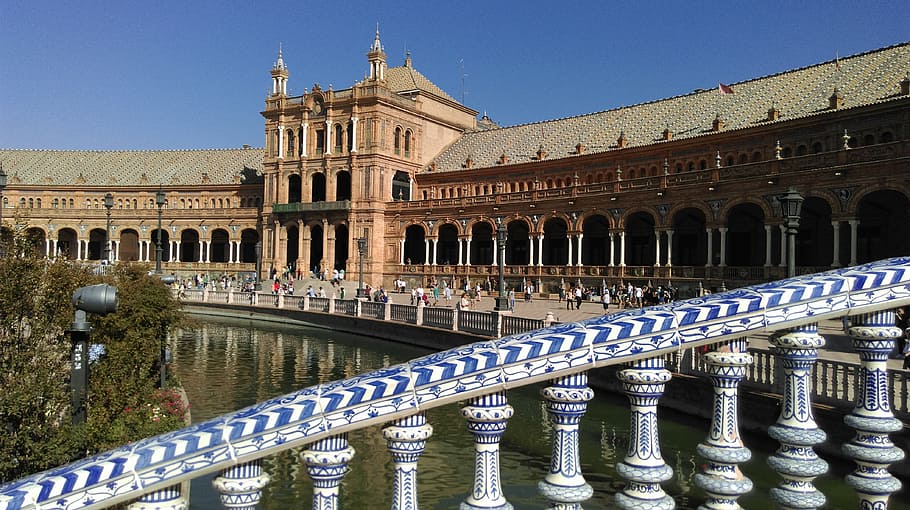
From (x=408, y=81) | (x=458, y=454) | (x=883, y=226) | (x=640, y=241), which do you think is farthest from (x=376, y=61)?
(x=458, y=454)

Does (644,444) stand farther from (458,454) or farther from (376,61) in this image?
(376,61)

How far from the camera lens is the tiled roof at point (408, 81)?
6581 cm

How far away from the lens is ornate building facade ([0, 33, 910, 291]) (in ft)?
112

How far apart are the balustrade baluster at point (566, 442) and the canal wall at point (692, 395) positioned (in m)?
1.64

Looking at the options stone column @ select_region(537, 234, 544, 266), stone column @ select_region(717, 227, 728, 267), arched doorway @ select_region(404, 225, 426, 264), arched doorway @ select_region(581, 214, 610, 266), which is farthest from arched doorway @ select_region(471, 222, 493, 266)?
stone column @ select_region(717, 227, 728, 267)

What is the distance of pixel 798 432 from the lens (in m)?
2.54

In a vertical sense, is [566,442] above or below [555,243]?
below

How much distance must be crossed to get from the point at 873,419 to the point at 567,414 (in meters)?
1.15

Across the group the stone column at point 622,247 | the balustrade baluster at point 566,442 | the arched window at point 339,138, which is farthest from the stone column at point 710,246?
the balustrade baluster at point 566,442

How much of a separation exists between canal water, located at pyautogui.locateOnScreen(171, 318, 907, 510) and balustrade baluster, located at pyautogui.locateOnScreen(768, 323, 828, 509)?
7.56 ft

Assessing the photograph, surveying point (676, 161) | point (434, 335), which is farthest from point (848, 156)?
point (434, 335)

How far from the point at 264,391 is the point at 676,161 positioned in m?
33.2

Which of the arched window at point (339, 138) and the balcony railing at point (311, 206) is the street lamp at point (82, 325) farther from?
the arched window at point (339, 138)

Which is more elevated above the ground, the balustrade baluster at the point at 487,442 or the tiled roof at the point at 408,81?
the tiled roof at the point at 408,81
